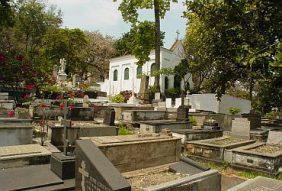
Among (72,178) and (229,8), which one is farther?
(229,8)

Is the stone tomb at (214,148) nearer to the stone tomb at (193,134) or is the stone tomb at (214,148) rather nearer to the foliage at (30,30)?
the stone tomb at (193,134)

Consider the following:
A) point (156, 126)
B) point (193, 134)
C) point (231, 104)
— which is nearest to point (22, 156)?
point (193, 134)

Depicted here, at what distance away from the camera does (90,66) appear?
52.9 metres

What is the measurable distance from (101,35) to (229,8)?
139 feet

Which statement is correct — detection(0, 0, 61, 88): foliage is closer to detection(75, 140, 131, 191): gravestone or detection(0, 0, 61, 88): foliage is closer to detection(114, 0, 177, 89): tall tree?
detection(114, 0, 177, 89): tall tree

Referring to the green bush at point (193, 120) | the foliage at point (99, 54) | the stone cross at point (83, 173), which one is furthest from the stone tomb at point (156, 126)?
the foliage at point (99, 54)

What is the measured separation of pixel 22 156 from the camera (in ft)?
26.3

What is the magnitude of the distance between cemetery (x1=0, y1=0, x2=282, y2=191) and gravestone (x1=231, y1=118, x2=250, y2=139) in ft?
0.15

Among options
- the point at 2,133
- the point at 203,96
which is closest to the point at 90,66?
the point at 203,96

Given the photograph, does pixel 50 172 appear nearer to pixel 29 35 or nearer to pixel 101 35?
pixel 29 35

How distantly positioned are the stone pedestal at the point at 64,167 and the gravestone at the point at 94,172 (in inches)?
29.8

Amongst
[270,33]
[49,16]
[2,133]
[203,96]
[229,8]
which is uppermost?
[49,16]

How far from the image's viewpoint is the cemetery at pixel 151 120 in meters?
7.18

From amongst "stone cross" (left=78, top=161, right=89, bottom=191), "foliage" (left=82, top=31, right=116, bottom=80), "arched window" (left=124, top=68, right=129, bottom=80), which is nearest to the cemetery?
"stone cross" (left=78, top=161, right=89, bottom=191)
